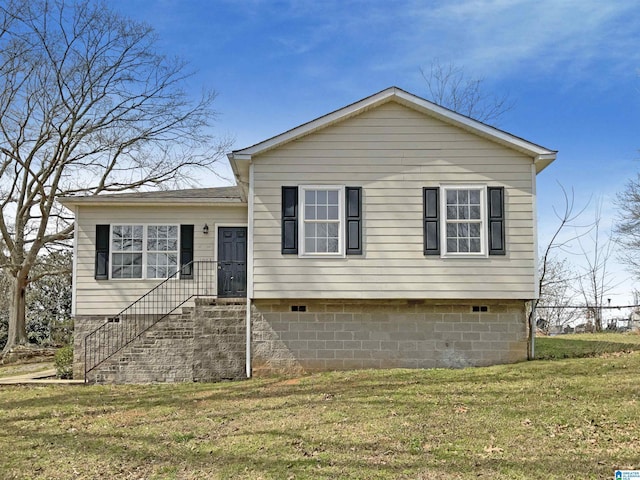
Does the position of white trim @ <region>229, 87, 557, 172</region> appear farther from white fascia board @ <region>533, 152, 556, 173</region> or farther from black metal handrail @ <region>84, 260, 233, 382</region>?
black metal handrail @ <region>84, 260, 233, 382</region>

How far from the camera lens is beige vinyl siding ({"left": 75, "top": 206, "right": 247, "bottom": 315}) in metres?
15.7

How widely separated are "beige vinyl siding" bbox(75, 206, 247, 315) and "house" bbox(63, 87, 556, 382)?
2.58 m

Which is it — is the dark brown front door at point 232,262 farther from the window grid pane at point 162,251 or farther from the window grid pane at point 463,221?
the window grid pane at point 463,221

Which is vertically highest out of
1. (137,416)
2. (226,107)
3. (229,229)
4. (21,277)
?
(226,107)

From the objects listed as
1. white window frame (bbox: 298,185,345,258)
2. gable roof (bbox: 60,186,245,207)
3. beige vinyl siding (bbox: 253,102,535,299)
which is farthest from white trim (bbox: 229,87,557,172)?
gable roof (bbox: 60,186,245,207)

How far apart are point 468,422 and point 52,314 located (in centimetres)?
2137

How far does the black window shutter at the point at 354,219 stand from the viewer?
512 inches

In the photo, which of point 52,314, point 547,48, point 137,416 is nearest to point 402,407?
point 137,416

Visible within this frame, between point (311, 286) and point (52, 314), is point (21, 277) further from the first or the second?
point (311, 286)

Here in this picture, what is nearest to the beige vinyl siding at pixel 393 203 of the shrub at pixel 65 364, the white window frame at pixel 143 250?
the white window frame at pixel 143 250

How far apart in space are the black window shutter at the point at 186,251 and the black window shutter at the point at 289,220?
12.3 feet

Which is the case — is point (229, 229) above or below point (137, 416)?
above

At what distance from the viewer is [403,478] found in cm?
662

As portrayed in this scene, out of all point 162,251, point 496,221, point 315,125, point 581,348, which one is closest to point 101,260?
point 162,251
